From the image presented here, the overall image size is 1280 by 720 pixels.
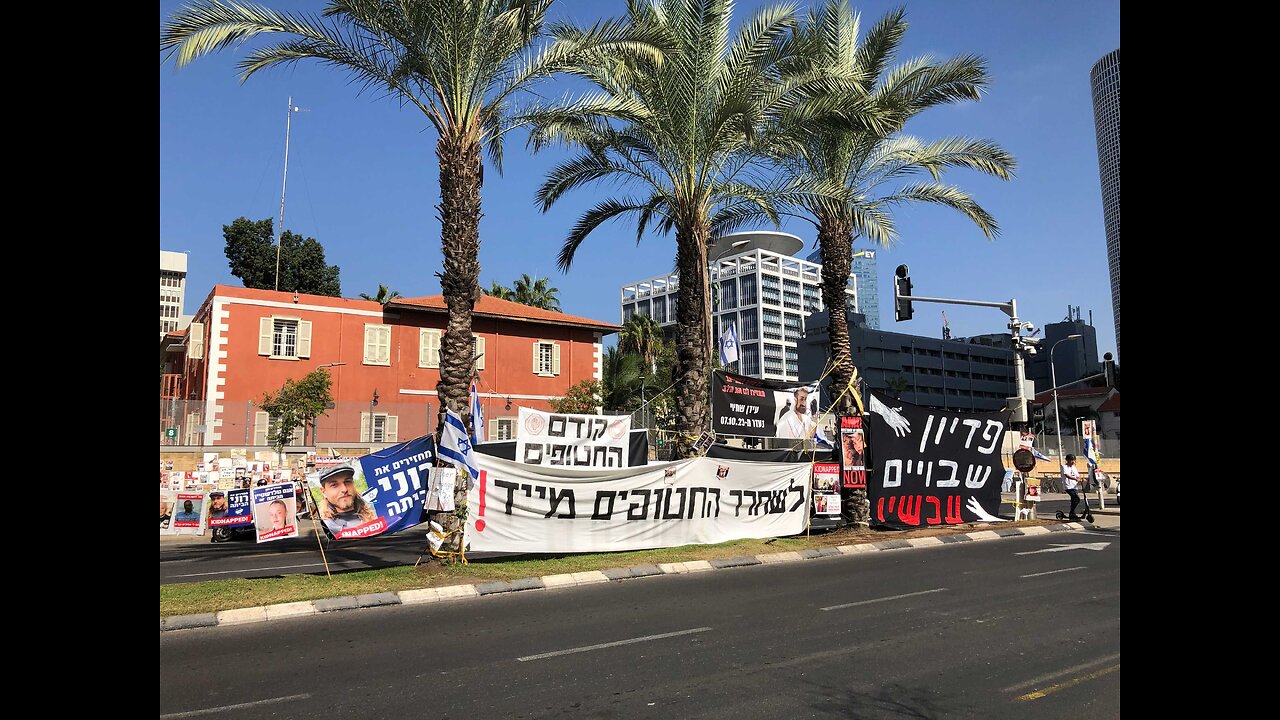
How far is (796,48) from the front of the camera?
19062 mm

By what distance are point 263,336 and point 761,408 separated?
2589 cm

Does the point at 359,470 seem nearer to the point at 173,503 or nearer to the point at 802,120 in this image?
the point at 173,503

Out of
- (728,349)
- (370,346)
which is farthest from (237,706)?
(370,346)

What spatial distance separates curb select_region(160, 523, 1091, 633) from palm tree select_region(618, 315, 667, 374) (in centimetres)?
4174

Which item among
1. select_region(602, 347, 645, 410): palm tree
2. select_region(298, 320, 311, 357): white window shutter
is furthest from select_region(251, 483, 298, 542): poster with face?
select_region(602, 347, 645, 410): palm tree

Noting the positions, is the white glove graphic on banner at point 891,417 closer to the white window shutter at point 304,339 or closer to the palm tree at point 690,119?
the palm tree at point 690,119

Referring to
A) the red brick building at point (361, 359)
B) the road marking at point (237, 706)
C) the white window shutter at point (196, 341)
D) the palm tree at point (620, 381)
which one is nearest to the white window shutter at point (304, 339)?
the red brick building at point (361, 359)

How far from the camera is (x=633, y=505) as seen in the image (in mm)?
15156

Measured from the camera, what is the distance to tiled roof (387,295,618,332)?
38.3m

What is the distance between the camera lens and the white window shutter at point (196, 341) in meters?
34.7

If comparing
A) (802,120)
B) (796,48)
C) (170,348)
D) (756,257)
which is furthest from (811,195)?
(756,257)

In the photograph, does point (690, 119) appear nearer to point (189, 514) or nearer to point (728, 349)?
point (728, 349)

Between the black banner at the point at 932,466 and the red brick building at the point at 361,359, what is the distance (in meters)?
19.0
